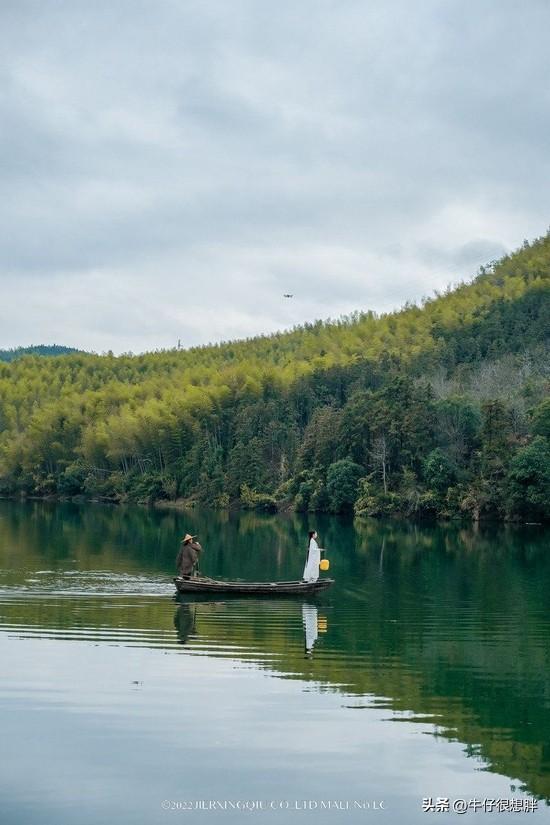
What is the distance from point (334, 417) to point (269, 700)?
62.2 m

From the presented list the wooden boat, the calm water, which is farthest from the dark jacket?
the calm water

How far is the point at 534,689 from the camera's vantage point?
15.2 metres

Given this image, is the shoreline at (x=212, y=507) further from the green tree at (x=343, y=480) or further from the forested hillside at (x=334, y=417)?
the green tree at (x=343, y=480)

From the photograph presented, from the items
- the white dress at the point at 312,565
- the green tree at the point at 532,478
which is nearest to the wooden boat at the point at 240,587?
the white dress at the point at 312,565

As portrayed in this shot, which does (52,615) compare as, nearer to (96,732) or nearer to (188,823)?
(96,732)

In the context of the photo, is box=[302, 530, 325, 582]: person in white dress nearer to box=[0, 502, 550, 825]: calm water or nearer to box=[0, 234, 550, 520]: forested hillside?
box=[0, 502, 550, 825]: calm water

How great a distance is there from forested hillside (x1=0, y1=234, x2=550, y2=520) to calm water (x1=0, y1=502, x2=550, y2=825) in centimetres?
3368

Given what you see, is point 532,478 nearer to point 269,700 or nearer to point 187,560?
point 187,560

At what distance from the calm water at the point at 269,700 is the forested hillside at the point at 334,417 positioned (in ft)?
→ 111

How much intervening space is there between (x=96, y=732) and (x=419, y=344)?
87399 mm

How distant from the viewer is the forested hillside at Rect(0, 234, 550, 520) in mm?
63406

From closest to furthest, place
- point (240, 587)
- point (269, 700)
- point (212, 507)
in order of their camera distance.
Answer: point (269, 700) < point (240, 587) < point (212, 507)

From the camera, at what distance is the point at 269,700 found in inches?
555

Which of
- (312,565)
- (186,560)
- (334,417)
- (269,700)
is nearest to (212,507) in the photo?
(334,417)
